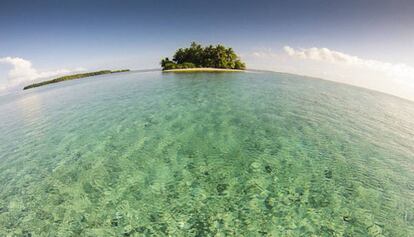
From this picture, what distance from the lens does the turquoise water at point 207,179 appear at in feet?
19.7

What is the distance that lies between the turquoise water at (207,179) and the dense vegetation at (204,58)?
48.8 metres

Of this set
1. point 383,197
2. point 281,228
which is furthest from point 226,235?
point 383,197

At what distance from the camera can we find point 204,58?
6350 centimetres

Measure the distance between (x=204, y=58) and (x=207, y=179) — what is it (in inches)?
2323

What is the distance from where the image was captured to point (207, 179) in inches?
307

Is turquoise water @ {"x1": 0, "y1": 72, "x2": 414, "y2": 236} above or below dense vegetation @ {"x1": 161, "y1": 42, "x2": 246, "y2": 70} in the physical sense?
below

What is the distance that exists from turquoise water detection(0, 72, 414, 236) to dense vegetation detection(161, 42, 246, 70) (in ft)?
160

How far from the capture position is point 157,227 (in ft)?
19.1

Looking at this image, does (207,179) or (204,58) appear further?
(204,58)

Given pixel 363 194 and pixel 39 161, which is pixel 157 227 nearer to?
pixel 363 194

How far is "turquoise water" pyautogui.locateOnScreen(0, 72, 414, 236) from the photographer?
6.02m

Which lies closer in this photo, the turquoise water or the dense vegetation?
the turquoise water

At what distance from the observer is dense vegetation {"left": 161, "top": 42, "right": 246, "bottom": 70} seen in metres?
60.9

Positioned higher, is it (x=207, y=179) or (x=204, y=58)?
(x=204, y=58)
